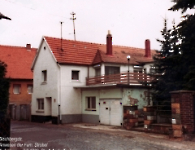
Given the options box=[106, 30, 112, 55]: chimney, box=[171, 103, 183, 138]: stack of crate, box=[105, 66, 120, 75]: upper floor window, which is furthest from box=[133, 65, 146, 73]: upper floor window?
box=[171, 103, 183, 138]: stack of crate

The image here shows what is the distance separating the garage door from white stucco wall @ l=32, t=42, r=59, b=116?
4.56m

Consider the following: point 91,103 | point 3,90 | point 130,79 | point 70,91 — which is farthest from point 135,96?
point 3,90

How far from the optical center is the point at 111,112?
20859mm

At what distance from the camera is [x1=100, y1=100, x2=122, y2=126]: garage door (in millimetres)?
20153

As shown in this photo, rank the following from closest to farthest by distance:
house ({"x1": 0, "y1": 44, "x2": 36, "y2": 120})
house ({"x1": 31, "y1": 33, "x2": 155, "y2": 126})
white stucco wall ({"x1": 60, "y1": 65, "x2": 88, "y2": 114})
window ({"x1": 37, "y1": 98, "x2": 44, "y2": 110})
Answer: house ({"x1": 31, "y1": 33, "x2": 155, "y2": 126}) < white stucco wall ({"x1": 60, "y1": 65, "x2": 88, "y2": 114}) < window ({"x1": 37, "y1": 98, "x2": 44, "y2": 110}) < house ({"x1": 0, "y1": 44, "x2": 36, "y2": 120})

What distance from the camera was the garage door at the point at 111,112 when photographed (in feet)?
66.1

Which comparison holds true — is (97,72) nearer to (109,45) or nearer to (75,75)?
(75,75)

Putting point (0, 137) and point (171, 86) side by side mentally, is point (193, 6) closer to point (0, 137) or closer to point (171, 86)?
point (171, 86)

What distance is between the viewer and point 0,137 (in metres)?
8.06

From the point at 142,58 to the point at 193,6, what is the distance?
1344 cm

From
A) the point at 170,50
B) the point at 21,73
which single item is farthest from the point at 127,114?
the point at 21,73

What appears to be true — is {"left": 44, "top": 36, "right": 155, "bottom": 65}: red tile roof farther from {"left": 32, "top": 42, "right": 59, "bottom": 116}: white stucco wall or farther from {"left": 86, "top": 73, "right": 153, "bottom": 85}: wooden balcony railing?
{"left": 86, "top": 73, "right": 153, "bottom": 85}: wooden balcony railing

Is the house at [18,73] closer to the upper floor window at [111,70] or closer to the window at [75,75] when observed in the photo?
the window at [75,75]

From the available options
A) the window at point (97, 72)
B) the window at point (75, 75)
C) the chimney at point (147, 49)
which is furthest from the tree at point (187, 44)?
the chimney at point (147, 49)
